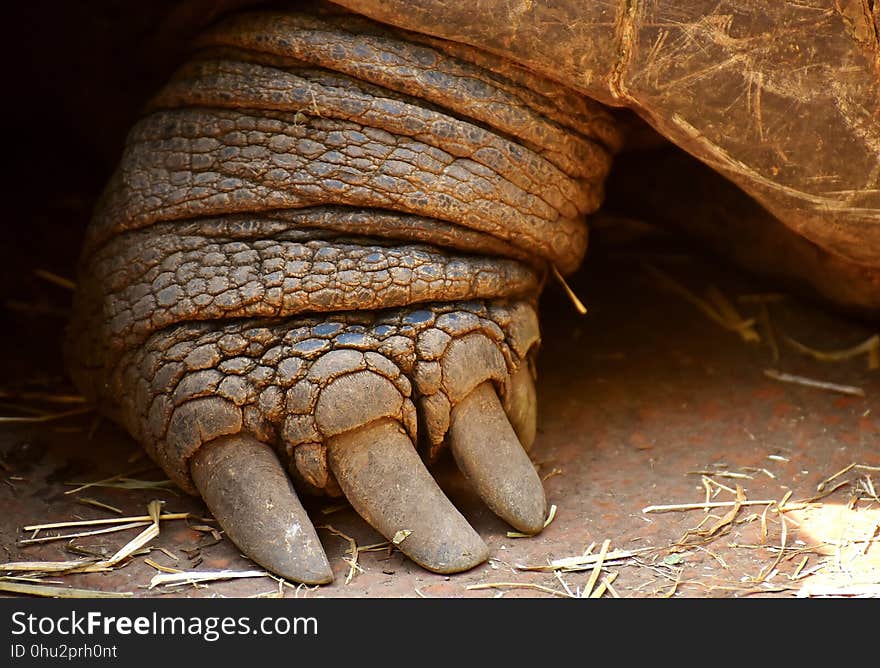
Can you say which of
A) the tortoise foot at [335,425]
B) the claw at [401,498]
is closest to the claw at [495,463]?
the tortoise foot at [335,425]

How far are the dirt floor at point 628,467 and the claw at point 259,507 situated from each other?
0.14 feet

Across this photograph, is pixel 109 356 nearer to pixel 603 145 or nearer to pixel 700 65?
pixel 603 145

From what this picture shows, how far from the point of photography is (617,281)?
135 inches

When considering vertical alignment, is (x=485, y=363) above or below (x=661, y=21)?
below

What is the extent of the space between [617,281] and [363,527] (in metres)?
1.51

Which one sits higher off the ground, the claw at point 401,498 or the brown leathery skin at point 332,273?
the brown leathery skin at point 332,273

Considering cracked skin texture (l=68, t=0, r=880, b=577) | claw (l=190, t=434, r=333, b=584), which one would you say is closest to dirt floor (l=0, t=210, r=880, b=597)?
claw (l=190, t=434, r=333, b=584)

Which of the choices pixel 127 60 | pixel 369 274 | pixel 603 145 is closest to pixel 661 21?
pixel 603 145

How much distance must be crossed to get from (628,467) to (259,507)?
35.5 inches

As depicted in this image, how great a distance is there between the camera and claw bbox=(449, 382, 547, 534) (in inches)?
87.6

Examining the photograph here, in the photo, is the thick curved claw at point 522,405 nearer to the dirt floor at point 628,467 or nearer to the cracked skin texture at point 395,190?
the cracked skin texture at point 395,190

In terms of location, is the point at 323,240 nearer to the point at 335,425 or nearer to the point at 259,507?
the point at 335,425

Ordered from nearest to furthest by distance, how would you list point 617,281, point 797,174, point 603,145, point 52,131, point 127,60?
point 797,174 < point 603,145 < point 127,60 < point 617,281 < point 52,131

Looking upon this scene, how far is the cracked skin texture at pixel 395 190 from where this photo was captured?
86.7 inches
